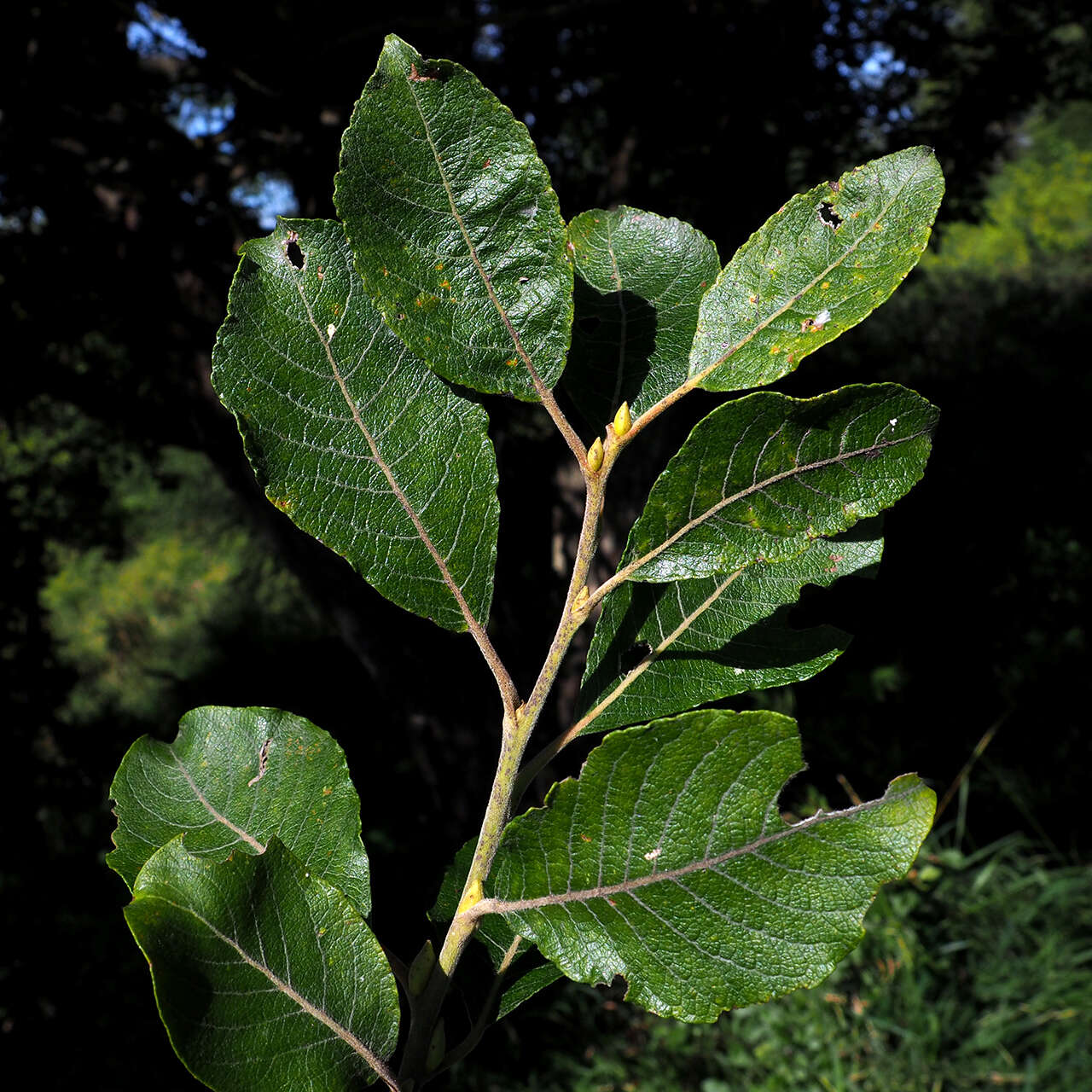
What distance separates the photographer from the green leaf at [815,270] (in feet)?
1.89

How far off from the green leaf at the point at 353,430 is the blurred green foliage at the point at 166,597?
6010 millimetres

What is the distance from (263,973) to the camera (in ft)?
1.89

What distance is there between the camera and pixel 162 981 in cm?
54

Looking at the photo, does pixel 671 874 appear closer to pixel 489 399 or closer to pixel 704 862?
pixel 704 862

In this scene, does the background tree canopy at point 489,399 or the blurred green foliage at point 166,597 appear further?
the blurred green foliage at point 166,597

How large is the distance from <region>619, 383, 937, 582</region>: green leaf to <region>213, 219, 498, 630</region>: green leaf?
5.3 inches

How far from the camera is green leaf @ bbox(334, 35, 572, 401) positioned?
0.59 meters

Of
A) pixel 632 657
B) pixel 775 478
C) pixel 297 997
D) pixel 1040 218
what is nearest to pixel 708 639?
pixel 632 657

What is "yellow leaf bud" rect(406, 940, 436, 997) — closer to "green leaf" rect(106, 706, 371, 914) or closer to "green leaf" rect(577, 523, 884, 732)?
"green leaf" rect(106, 706, 371, 914)

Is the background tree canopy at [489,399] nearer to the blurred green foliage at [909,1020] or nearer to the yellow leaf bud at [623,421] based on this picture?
the blurred green foliage at [909,1020]

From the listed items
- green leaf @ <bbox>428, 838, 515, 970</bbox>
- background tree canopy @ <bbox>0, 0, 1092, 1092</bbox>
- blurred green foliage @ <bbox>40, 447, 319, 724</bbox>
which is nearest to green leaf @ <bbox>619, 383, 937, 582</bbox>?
green leaf @ <bbox>428, 838, 515, 970</bbox>

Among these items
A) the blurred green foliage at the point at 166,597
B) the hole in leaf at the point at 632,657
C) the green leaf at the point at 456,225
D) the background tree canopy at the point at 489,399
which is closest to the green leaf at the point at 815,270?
the green leaf at the point at 456,225

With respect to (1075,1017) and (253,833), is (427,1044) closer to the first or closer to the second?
(253,833)

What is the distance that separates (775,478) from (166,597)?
901 centimetres
